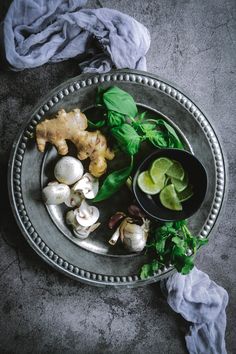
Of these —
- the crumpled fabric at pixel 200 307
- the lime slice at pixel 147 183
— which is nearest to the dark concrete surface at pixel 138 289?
the crumpled fabric at pixel 200 307

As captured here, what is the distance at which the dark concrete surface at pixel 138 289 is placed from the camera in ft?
4.69

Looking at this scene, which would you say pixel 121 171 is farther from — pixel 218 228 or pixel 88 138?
pixel 218 228

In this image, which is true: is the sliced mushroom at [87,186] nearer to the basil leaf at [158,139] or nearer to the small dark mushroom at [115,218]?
the small dark mushroom at [115,218]

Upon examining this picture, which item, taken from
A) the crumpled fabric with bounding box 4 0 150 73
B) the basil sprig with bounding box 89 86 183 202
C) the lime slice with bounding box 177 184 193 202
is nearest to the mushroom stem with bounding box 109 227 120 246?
the basil sprig with bounding box 89 86 183 202

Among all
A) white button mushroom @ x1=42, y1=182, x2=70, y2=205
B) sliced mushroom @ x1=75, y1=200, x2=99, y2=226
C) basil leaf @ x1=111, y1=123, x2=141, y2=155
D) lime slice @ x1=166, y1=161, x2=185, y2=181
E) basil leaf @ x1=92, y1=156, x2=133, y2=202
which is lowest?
sliced mushroom @ x1=75, y1=200, x2=99, y2=226

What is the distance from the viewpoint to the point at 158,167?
4.08ft

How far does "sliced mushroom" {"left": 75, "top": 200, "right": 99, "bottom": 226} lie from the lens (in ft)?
4.31

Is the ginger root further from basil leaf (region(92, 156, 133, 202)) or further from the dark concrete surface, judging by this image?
the dark concrete surface

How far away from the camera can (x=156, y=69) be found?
4.74 ft

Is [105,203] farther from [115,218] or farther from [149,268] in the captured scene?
[149,268]

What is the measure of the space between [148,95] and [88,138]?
25 cm

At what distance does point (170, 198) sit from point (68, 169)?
33 centimetres

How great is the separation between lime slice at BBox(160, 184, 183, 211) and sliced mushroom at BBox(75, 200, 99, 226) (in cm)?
23

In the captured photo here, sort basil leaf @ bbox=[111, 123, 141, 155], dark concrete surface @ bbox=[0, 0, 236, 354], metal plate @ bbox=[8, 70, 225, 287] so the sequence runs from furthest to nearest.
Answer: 1. dark concrete surface @ bbox=[0, 0, 236, 354]
2. metal plate @ bbox=[8, 70, 225, 287]
3. basil leaf @ bbox=[111, 123, 141, 155]
